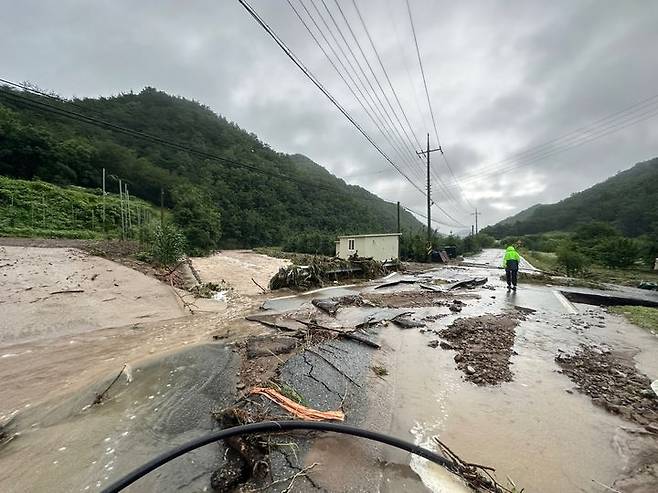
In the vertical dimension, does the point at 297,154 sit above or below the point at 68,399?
above

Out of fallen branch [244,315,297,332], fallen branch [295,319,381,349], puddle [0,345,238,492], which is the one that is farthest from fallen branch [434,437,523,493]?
fallen branch [244,315,297,332]

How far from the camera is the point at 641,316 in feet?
26.6

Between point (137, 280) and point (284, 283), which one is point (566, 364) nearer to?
point (284, 283)

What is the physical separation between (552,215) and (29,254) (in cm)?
9870

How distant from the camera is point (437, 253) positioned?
26109 mm

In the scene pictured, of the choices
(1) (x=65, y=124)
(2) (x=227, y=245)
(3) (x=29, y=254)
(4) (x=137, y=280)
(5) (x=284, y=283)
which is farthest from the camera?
(2) (x=227, y=245)

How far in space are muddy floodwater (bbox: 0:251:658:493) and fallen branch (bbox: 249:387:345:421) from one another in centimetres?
20

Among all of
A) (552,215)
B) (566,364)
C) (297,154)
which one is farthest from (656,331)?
(297,154)

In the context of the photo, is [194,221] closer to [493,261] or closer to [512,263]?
[512,263]

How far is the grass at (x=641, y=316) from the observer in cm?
729

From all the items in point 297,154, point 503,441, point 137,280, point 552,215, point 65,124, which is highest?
point 297,154

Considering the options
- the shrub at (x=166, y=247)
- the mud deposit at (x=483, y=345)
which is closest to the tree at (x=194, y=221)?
the shrub at (x=166, y=247)

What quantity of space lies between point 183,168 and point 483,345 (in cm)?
5974

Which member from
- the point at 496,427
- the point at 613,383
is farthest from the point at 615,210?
the point at 496,427
